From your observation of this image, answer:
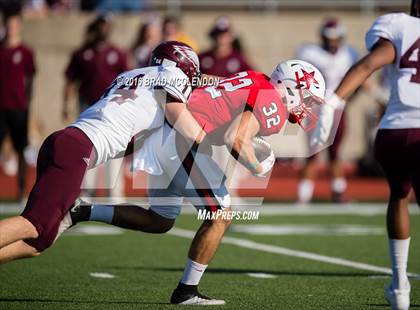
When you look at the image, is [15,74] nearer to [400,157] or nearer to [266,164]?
[266,164]

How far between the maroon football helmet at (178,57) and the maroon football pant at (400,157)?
1.21 m

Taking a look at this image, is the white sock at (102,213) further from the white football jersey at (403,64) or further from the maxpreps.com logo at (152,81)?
the white football jersey at (403,64)

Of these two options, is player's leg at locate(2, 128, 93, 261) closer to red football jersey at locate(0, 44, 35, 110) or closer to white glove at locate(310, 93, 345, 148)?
white glove at locate(310, 93, 345, 148)

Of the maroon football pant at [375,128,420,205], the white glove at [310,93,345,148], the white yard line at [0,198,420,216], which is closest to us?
the maroon football pant at [375,128,420,205]

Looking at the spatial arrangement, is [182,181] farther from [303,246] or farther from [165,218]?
[303,246]

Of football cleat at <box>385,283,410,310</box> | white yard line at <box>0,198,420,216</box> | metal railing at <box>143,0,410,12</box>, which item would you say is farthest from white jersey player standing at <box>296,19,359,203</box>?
football cleat at <box>385,283,410,310</box>

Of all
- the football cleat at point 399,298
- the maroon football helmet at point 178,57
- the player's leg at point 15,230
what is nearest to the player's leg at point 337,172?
the maroon football helmet at point 178,57

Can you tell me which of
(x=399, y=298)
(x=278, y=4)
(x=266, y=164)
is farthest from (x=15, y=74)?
(x=278, y=4)

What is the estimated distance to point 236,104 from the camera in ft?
19.3

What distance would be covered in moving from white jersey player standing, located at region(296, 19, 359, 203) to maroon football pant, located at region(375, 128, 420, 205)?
6663mm

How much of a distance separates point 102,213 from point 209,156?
2.38 feet

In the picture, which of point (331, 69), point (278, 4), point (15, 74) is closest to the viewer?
point (15, 74)

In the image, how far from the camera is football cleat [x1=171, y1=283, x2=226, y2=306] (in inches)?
230

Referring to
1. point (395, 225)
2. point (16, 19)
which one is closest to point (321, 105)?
point (395, 225)
